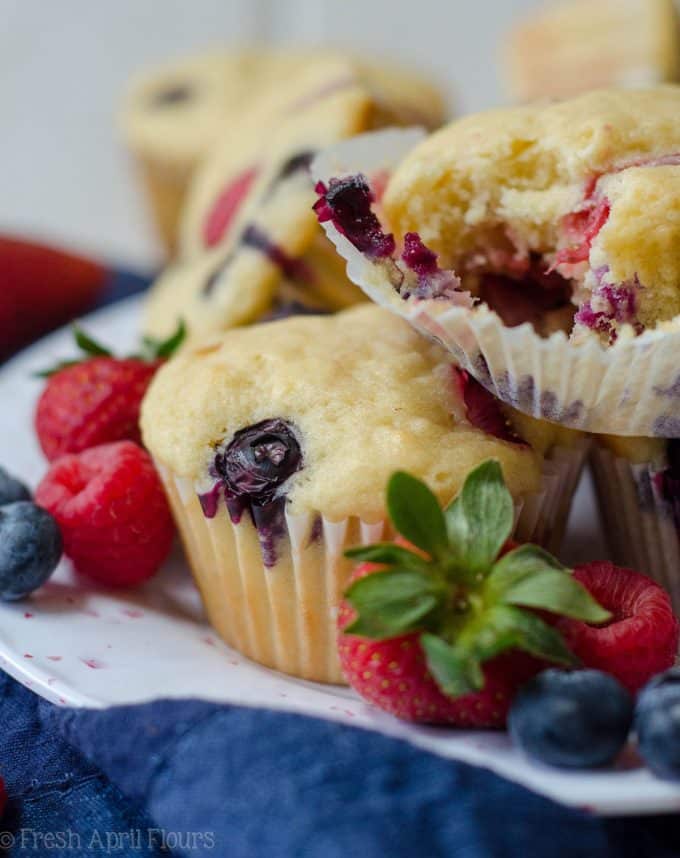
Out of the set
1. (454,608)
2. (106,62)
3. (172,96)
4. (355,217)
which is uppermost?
(106,62)

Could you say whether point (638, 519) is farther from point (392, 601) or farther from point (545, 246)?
point (392, 601)

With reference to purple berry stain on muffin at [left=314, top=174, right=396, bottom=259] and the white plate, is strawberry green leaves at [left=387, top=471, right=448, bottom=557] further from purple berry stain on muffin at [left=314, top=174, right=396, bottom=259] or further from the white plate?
purple berry stain on muffin at [left=314, top=174, right=396, bottom=259]

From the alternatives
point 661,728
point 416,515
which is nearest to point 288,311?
point 416,515

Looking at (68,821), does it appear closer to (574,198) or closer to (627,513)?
(627,513)

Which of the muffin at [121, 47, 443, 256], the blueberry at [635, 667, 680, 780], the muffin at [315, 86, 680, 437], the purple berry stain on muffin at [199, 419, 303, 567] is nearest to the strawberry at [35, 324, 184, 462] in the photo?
the purple berry stain on muffin at [199, 419, 303, 567]

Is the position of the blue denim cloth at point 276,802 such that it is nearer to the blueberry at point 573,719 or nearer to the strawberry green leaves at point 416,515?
the blueberry at point 573,719

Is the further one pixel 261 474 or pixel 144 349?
pixel 144 349

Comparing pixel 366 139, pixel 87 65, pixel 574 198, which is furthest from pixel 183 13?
pixel 574 198

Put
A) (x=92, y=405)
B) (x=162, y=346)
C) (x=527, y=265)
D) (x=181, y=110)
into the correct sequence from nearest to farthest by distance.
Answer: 1. (x=527, y=265)
2. (x=92, y=405)
3. (x=162, y=346)
4. (x=181, y=110)
